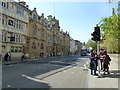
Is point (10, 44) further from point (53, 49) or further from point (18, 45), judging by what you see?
point (53, 49)

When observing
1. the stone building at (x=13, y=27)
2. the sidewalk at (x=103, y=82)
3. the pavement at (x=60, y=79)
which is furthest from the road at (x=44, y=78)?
the stone building at (x=13, y=27)

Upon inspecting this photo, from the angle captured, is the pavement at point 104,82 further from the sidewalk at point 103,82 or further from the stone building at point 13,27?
the stone building at point 13,27

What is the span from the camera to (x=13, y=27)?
34.1m

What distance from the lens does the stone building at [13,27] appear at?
3030cm

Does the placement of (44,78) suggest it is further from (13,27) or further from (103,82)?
(13,27)

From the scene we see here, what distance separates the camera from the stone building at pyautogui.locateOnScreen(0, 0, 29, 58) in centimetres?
3030

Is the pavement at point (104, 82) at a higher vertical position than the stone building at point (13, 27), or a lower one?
lower

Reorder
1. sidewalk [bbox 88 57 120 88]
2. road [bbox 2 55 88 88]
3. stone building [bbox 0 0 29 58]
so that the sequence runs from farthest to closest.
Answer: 1. stone building [bbox 0 0 29 58]
2. road [bbox 2 55 88 88]
3. sidewalk [bbox 88 57 120 88]

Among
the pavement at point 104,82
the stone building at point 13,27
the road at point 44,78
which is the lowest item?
the road at point 44,78

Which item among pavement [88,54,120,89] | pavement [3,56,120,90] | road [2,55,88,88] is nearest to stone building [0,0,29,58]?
road [2,55,88,88]

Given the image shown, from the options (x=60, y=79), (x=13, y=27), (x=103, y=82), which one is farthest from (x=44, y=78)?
(x=13, y=27)

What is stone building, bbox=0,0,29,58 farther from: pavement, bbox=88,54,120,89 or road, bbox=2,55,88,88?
pavement, bbox=88,54,120,89

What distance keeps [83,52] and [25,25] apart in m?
36.7

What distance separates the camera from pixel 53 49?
6738cm
